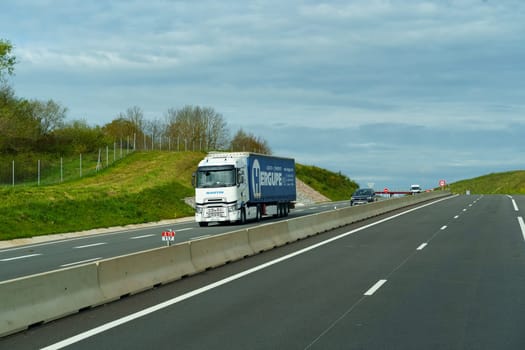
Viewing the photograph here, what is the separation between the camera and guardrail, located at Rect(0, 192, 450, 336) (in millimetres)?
9625

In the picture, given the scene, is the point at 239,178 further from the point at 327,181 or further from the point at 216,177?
the point at 327,181

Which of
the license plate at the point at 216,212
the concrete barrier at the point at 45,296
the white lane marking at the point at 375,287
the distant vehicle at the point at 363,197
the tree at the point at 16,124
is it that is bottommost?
the white lane marking at the point at 375,287

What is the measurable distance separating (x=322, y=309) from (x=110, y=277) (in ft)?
12.3

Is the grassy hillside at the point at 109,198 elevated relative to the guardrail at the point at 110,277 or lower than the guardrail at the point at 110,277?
elevated

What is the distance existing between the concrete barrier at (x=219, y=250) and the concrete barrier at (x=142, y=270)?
405mm

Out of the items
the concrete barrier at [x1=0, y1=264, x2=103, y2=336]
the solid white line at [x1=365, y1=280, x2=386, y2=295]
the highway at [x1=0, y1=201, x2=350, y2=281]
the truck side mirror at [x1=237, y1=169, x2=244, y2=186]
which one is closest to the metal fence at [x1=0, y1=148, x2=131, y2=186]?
the truck side mirror at [x1=237, y1=169, x2=244, y2=186]

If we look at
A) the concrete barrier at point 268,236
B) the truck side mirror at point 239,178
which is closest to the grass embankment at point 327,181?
the truck side mirror at point 239,178

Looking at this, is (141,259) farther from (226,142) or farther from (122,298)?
(226,142)

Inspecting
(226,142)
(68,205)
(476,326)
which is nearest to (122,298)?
(476,326)

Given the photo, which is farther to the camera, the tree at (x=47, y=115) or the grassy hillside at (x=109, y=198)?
the tree at (x=47, y=115)

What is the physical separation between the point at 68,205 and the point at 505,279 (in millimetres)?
31366

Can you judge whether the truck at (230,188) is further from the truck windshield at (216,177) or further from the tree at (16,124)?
the tree at (16,124)

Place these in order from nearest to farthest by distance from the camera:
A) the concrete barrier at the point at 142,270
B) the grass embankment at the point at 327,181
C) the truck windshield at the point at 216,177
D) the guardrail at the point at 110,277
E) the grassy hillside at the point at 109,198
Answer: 1. the guardrail at the point at 110,277
2. the concrete barrier at the point at 142,270
3. the truck windshield at the point at 216,177
4. the grassy hillside at the point at 109,198
5. the grass embankment at the point at 327,181

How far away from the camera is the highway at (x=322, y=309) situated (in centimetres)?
880
